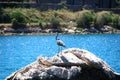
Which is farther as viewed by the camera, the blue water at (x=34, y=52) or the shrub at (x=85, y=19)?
the shrub at (x=85, y=19)

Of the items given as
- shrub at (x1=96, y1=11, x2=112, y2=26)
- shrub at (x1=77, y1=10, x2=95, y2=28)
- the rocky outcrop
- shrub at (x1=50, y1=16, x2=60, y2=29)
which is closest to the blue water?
the rocky outcrop

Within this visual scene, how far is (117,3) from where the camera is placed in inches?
6644

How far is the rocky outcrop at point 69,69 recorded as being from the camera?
34.6 metres

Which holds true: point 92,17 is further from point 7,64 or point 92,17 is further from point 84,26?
point 7,64

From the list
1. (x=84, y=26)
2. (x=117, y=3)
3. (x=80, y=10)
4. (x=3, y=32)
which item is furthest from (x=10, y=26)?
(x=117, y=3)

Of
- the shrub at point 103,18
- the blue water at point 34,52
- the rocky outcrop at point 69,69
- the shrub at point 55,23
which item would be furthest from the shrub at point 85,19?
the rocky outcrop at point 69,69

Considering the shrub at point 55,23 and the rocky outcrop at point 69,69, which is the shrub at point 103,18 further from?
the rocky outcrop at point 69,69


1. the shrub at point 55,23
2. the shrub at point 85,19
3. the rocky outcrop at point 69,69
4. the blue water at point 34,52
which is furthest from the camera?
the shrub at point 85,19

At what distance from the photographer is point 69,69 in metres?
35.0

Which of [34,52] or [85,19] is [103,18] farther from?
[34,52]

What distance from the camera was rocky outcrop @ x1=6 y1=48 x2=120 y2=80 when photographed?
34625 millimetres

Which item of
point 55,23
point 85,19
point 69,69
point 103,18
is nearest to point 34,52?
point 69,69

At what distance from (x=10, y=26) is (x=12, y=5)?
75.1 ft

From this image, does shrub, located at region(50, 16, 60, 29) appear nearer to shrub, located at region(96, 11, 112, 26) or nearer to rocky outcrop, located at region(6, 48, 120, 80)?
shrub, located at region(96, 11, 112, 26)
